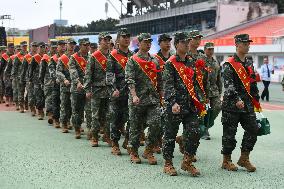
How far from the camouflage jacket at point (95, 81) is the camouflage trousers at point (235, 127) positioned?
2802 millimetres

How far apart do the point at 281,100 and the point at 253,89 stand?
14482mm

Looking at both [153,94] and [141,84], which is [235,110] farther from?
[141,84]

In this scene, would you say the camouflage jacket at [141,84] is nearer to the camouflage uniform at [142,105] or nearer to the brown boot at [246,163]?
the camouflage uniform at [142,105]

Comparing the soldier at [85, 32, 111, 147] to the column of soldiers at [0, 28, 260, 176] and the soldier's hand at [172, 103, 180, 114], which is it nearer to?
the column of soldiers at [0, 28, 260, 176]

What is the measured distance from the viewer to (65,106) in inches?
446

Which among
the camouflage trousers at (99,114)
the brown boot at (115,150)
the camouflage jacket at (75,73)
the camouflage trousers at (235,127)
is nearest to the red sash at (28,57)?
the camouflage jacket at (75,73)

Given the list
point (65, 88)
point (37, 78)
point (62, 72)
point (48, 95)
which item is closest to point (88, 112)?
point (65, 88)

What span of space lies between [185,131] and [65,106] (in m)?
4.78

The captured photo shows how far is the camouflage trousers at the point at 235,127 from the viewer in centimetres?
741

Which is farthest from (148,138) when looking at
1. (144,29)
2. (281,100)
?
(144,29)

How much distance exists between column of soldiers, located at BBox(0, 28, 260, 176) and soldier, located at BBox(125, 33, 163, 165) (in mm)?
14

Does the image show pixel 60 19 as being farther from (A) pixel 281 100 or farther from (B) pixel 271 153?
(B) pixel 271 153

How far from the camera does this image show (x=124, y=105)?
881cm

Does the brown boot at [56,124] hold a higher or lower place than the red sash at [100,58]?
lower
